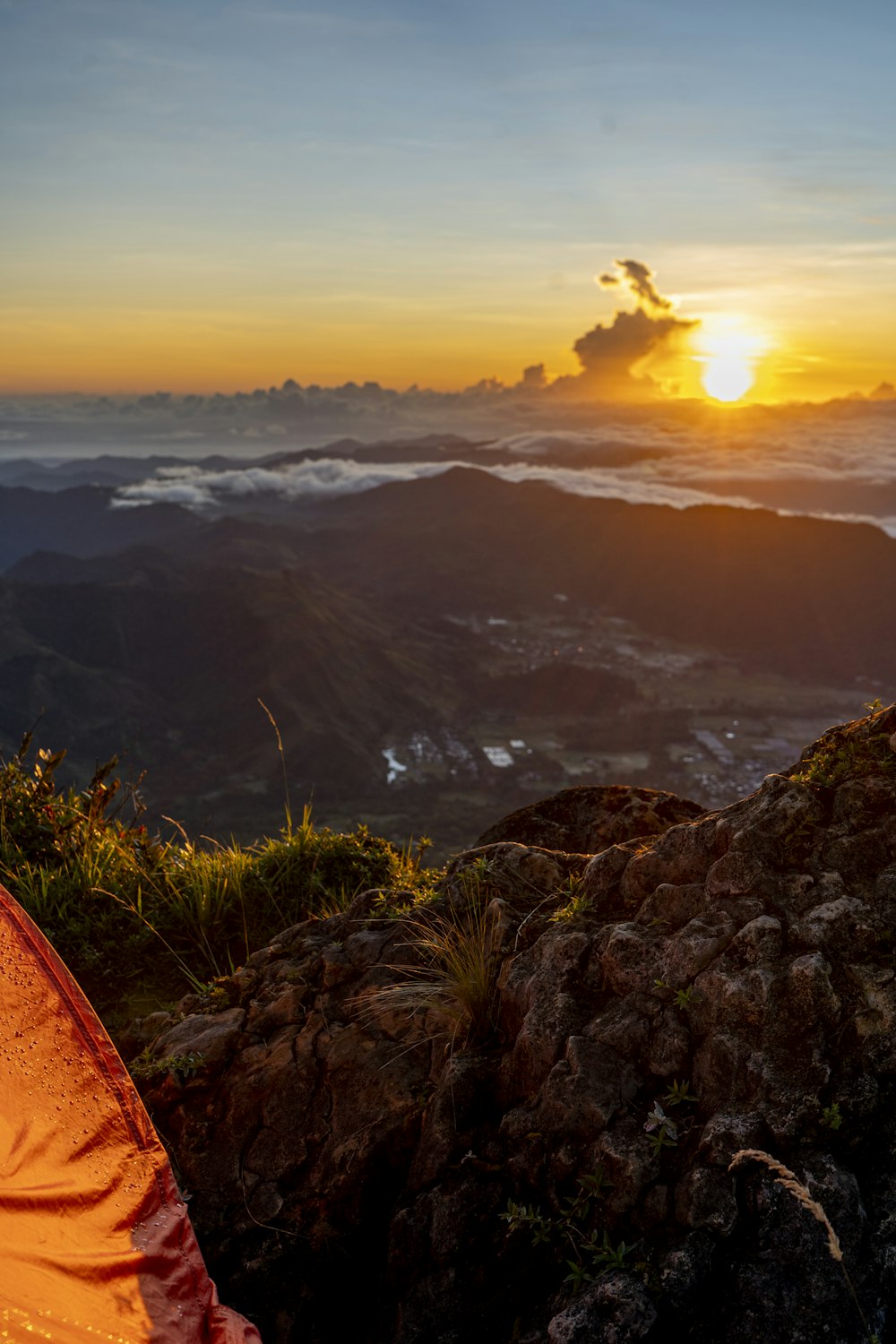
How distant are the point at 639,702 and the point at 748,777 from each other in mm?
50422

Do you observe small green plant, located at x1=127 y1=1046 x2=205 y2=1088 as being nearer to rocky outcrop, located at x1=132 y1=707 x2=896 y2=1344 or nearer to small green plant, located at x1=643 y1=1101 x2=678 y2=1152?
rocky outcrop, located at x1=132 y1=707 x2=896 y2=1344

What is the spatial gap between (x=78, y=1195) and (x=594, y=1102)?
5.72 ft

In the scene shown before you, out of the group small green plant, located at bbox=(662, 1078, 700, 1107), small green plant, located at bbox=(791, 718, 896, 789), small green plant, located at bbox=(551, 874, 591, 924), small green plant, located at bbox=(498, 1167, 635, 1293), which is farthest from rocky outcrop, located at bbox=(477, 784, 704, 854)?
small green plant, located at bbox=(498, 1167, 635, 1293)

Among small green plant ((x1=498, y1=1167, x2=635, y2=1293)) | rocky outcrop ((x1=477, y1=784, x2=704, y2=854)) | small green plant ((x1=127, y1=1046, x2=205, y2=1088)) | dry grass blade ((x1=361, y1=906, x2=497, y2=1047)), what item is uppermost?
rocky outcrop ((x1=477, y1=784, x2=704, y2=854))

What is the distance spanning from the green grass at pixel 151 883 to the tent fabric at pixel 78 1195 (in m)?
1.91

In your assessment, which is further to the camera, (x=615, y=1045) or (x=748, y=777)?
(x=748, y=777)

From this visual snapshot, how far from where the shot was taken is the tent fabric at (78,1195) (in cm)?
261

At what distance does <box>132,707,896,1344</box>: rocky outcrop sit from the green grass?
4.85 ft

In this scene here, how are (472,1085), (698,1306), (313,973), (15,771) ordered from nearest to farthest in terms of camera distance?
(698,1306) < (472,1085) < (313,973) < (15,771)

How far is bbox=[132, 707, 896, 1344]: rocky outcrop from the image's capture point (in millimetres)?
2600

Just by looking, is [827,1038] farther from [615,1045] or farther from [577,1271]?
[577,1271]

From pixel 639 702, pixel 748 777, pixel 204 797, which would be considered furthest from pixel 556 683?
pixel 204 797

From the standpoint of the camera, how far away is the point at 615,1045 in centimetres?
326

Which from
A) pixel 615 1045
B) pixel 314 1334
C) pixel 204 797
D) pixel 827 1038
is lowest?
pixel 204 797
